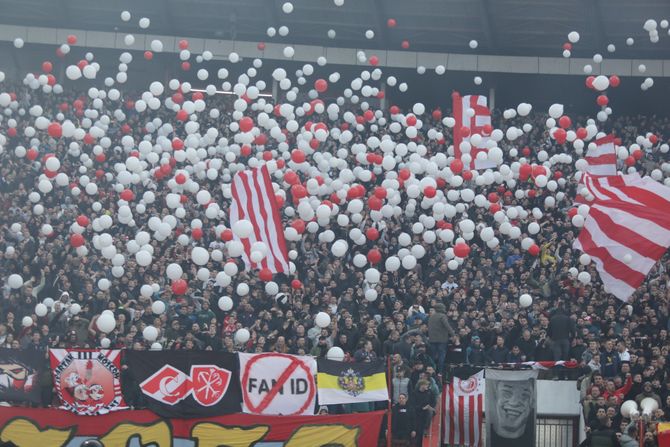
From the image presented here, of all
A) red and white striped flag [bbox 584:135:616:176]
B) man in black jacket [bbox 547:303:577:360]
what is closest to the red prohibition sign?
man in black jacket [bbox 547:303:577:360]

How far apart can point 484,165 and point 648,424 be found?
857 cm

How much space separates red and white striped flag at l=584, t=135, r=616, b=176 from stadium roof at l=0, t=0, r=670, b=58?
697 cm

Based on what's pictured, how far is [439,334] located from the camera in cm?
1925

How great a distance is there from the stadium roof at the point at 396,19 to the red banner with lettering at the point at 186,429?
16.5 meters

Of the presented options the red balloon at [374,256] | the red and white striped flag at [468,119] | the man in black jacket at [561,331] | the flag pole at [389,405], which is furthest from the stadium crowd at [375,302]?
the red and white striped flag at [468,119]

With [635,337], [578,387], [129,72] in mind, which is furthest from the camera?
[129,72]

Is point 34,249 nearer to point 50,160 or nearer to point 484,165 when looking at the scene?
point 50,160

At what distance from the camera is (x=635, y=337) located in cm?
1961

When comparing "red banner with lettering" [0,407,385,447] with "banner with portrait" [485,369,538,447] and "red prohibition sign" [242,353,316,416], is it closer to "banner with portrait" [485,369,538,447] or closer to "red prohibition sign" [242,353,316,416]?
"red prohibition sign" [242,353,316,416]

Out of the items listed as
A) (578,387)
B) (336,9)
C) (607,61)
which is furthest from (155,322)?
(607,61)

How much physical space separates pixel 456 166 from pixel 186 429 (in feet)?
28.9

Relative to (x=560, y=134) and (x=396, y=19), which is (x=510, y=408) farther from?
(x=396, y=19)

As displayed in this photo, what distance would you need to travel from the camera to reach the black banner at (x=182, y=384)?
16.8m

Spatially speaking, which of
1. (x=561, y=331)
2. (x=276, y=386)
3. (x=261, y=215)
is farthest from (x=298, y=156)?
(x=276, y=386)
